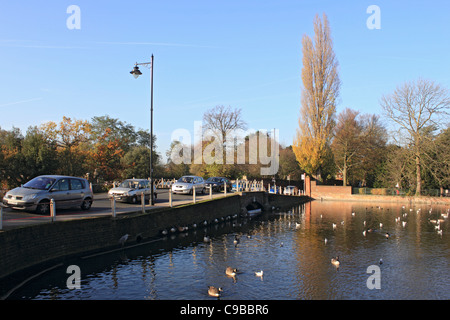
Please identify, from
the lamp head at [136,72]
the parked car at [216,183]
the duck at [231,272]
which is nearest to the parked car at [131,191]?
the lamp head at [136,72]

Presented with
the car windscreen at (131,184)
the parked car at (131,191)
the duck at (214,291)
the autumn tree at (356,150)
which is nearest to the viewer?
the duck at (214,291)

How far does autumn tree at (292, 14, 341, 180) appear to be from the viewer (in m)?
56.7

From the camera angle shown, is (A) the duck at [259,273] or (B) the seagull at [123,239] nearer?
(A) the duck at [259,273]

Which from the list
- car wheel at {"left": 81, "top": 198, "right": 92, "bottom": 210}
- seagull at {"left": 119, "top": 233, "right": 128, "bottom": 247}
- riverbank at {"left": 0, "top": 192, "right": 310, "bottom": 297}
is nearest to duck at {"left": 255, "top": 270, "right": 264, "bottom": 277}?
seagull at {"left": 119, "top": 233, "right": 128, "bottom": 247}

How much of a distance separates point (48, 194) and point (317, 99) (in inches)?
1887

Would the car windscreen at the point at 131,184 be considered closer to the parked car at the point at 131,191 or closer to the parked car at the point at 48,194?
the parked car at the point at 131,191

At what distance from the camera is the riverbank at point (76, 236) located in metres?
12.7

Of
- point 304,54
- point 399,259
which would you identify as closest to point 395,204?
point 304,54

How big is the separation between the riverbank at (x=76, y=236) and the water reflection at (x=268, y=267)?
736 millimetres

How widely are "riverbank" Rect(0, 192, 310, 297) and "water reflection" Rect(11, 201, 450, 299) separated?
0.74 m

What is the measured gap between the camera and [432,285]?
1423 cm

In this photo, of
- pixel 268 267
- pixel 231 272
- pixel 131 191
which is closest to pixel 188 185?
pixel 131 191

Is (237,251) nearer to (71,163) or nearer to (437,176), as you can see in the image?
(71,163)

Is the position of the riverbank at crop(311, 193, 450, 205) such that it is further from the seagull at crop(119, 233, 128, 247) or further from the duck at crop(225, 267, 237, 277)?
the duck at crop(225, 267, 237, 277)
